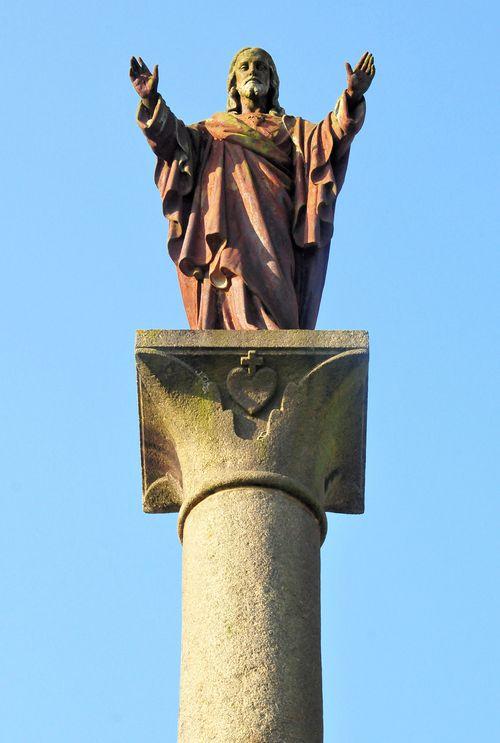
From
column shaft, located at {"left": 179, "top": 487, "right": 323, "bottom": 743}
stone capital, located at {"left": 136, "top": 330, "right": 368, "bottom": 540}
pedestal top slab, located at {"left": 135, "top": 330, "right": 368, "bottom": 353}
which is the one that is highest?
pedestal top slab, located at {"left": 135, "top": 330, "right": 368, "bottom": 353}

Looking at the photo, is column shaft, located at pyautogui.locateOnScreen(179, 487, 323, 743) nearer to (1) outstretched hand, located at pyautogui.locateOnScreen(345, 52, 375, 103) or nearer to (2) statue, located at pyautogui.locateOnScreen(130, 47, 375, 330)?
(2) statue, located at pyautogui.locateOnScreen(130, 47, 375, 330)

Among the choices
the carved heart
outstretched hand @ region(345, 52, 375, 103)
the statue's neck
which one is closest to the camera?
the carved heart

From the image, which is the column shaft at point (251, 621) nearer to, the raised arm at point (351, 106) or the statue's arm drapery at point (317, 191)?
the statue's arm drapery at point (317, 191)

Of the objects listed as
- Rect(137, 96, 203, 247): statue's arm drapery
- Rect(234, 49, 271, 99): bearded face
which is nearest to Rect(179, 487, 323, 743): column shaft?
Rect(137, 96, 203, 247): statue's arm drapery

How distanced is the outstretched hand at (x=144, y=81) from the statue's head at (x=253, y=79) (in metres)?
1.36

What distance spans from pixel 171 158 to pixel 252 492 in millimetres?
3324

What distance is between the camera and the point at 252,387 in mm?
9641

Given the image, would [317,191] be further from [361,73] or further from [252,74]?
[252,74]

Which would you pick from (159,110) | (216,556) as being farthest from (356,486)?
(159,110)

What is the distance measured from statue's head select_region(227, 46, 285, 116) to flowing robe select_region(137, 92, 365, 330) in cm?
55

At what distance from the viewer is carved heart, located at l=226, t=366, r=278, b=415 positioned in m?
9.59

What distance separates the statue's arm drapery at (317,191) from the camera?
11.2 m

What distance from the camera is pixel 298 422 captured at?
377 inches

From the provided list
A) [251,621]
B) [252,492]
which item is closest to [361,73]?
[252,492]
